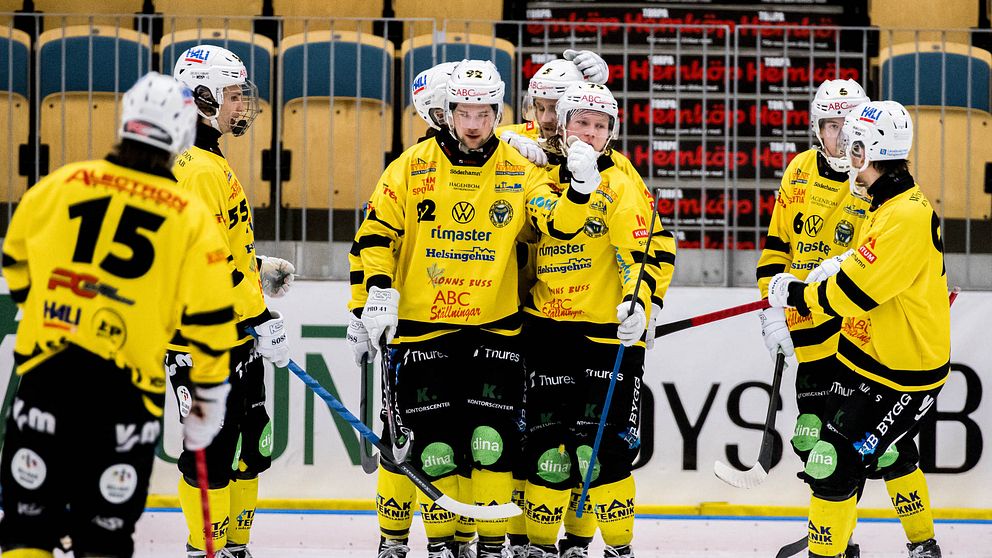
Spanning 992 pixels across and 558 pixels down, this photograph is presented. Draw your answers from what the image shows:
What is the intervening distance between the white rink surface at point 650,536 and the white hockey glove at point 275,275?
1.34 m

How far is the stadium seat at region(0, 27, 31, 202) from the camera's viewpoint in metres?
6.63

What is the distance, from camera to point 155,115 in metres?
3.40

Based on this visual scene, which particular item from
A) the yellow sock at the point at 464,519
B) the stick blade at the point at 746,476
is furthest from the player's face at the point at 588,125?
the stick blade at the point at 746,476

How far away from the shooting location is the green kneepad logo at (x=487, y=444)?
4.76 metres

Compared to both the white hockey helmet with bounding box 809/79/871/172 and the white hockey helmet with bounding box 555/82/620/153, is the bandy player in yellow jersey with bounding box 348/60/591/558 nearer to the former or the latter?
the white hockey helmet with bounding box 555/82/620/153

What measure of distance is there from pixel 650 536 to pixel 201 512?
2.40 meters

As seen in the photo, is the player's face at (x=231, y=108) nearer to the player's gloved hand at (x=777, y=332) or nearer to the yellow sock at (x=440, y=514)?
the yellow sock at (x=440, y=514)

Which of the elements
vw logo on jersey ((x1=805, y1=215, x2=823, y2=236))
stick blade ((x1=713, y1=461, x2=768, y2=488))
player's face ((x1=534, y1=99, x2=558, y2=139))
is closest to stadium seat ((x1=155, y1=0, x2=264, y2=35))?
player's face ((x1=534, y1=99, x2=558, y2=139))

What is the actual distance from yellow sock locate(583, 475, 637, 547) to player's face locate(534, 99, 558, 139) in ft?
4.67

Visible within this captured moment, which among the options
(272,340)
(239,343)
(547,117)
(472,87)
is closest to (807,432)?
(547,117)

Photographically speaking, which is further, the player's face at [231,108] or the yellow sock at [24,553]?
the player's face at [231,108]

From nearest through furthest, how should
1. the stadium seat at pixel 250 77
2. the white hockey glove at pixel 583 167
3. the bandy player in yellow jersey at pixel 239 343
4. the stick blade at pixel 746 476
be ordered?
1. the white hockey glove at pixel 583 167
2. the bandy player in yellow jersey at pixel 239 343
3. the stick blade at pixel 746 476
4. the stadium seat at pixel 250 77

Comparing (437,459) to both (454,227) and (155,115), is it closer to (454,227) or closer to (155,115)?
(454,227)

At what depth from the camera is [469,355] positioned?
4859 millimetres
